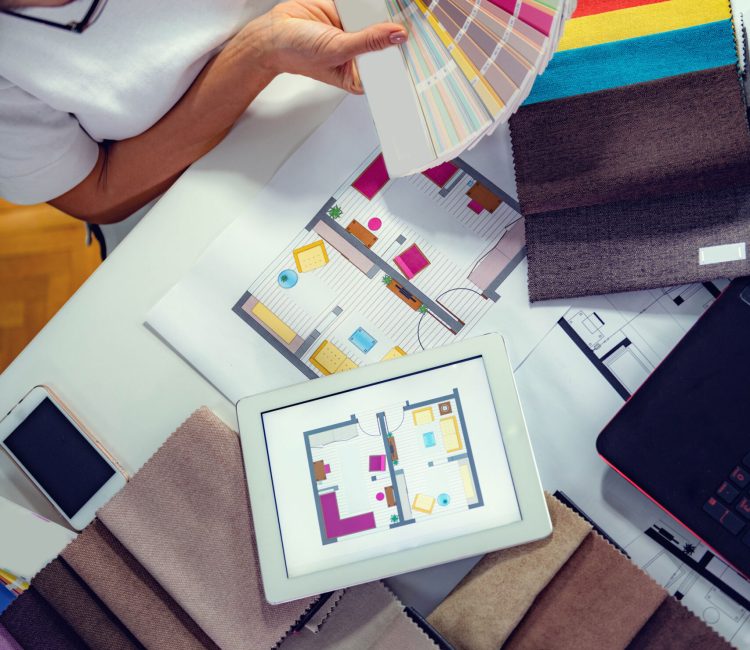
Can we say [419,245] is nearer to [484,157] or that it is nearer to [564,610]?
[484,157]

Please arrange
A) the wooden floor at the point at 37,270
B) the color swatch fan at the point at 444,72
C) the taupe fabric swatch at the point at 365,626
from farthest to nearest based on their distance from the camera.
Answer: the wooden floor at the point at 37,270 < the taupe fabric swatch at the point at 365,626 < the color swatch fan at the point at 444,72

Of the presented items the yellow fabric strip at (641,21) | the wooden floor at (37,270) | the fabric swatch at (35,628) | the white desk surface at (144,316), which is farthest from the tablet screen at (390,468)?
the wooden floor at (37,270)

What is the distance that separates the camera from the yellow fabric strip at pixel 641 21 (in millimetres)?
635

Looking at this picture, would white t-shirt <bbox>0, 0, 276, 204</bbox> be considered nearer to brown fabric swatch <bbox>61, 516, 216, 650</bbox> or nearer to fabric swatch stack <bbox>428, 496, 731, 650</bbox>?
brown fabric swatch <bbox>61, 516, 216, 650</bbox>

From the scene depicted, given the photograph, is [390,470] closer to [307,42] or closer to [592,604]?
[592,604]

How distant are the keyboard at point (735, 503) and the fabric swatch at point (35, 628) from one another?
599 millimetres

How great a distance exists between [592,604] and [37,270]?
3.93 ft

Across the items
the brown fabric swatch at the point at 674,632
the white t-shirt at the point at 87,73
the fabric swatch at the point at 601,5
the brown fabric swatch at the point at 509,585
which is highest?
the white t-shirt at the point at 87,73

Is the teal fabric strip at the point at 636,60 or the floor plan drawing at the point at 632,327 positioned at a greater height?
the teal fabric strip at the point at 636,60

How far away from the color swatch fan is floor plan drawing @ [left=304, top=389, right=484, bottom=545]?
0.22m

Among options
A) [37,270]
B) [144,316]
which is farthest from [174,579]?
[37,270]

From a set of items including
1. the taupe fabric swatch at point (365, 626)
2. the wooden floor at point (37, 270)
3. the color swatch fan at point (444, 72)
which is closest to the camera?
the color swatch fan at point (444, 72)

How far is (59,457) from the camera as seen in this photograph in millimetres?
682

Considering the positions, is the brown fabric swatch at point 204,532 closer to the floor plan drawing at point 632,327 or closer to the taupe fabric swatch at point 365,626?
the taupe fabric swatch at point 365,626
